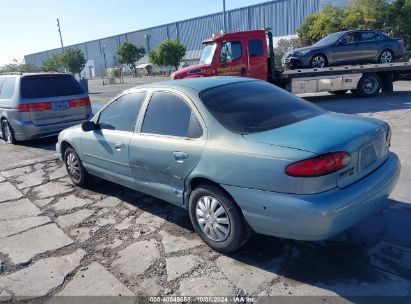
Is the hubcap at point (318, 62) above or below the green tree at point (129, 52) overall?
below

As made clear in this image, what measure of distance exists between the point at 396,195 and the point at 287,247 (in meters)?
1.85

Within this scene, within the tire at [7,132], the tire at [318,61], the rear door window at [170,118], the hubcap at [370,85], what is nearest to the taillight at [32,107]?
the tire at [7,132]

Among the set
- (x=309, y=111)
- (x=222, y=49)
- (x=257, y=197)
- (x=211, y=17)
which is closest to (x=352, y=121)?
(x=309, y=111)

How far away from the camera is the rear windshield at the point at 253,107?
3.30 meters

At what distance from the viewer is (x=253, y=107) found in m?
3.54

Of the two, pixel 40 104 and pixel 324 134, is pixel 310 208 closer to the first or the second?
pixel 324 134

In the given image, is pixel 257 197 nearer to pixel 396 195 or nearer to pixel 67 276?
pixel 67 276

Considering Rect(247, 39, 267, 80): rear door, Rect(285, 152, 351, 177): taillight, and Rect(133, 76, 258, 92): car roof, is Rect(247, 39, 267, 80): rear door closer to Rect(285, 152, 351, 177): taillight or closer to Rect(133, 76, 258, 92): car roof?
Rect(133, 76, 258, 92): car roof

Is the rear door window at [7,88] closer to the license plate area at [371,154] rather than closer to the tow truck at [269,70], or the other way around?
the tow truck at [269,70]

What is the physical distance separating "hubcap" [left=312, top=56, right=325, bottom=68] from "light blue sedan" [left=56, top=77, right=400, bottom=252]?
9.83m

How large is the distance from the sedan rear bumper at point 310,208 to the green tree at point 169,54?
4273cm

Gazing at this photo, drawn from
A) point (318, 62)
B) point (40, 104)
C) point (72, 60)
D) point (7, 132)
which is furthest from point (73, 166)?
point (72, 60)

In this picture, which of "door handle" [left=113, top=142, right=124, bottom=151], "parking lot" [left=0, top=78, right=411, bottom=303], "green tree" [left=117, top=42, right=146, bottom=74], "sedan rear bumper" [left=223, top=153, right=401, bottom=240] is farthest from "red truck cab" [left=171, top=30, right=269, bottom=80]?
"green tree" [left=117, top=42, right=146, bottom=74]

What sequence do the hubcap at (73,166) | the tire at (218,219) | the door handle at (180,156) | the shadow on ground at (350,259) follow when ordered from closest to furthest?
the shadow on ground at (350,259) → the tire at (218,219) → the door handle at (180,156) → the hubcap at (73,166)
